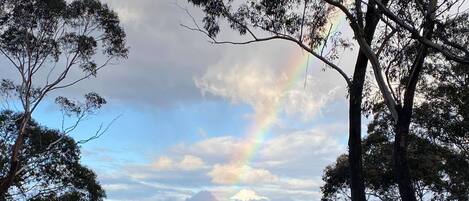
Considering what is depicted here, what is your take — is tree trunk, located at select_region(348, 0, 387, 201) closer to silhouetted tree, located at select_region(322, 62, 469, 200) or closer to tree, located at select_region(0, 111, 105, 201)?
silhouetted tree, located at select_region(322, 62, 469, 200)

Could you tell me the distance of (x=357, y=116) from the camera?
13.4m

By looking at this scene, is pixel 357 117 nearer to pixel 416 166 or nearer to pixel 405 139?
pixel 405 139

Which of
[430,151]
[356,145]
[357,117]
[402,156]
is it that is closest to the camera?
[402,156]

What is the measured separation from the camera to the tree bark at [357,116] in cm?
1309

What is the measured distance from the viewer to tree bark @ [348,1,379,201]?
1309cm

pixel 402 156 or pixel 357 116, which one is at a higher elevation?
pixel 357 116

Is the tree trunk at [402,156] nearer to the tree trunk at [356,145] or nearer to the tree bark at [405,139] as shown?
the tree bark at [405,139]

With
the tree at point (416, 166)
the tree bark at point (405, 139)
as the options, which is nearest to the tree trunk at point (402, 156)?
the tree bark at point (405, 139)

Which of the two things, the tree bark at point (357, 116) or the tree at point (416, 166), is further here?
the tree at point (416, 166)

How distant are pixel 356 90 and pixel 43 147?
658 inches

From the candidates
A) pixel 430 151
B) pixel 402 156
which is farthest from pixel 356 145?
pixel 430 151

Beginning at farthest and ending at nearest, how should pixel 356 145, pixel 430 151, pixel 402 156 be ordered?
pixel 430 151
pixel 356 145
pixel 402 156

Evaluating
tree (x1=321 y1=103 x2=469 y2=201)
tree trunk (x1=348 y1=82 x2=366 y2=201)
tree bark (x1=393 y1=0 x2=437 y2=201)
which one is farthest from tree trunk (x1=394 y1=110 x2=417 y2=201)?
tree (x1=321 y1=103 x2=469 y2=201)

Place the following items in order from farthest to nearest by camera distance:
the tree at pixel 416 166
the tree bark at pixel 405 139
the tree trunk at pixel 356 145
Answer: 1. the tree at pixel 416 166
2. the tree trunk at pixel 356 145
3. the tree bark at pixel 405 139
